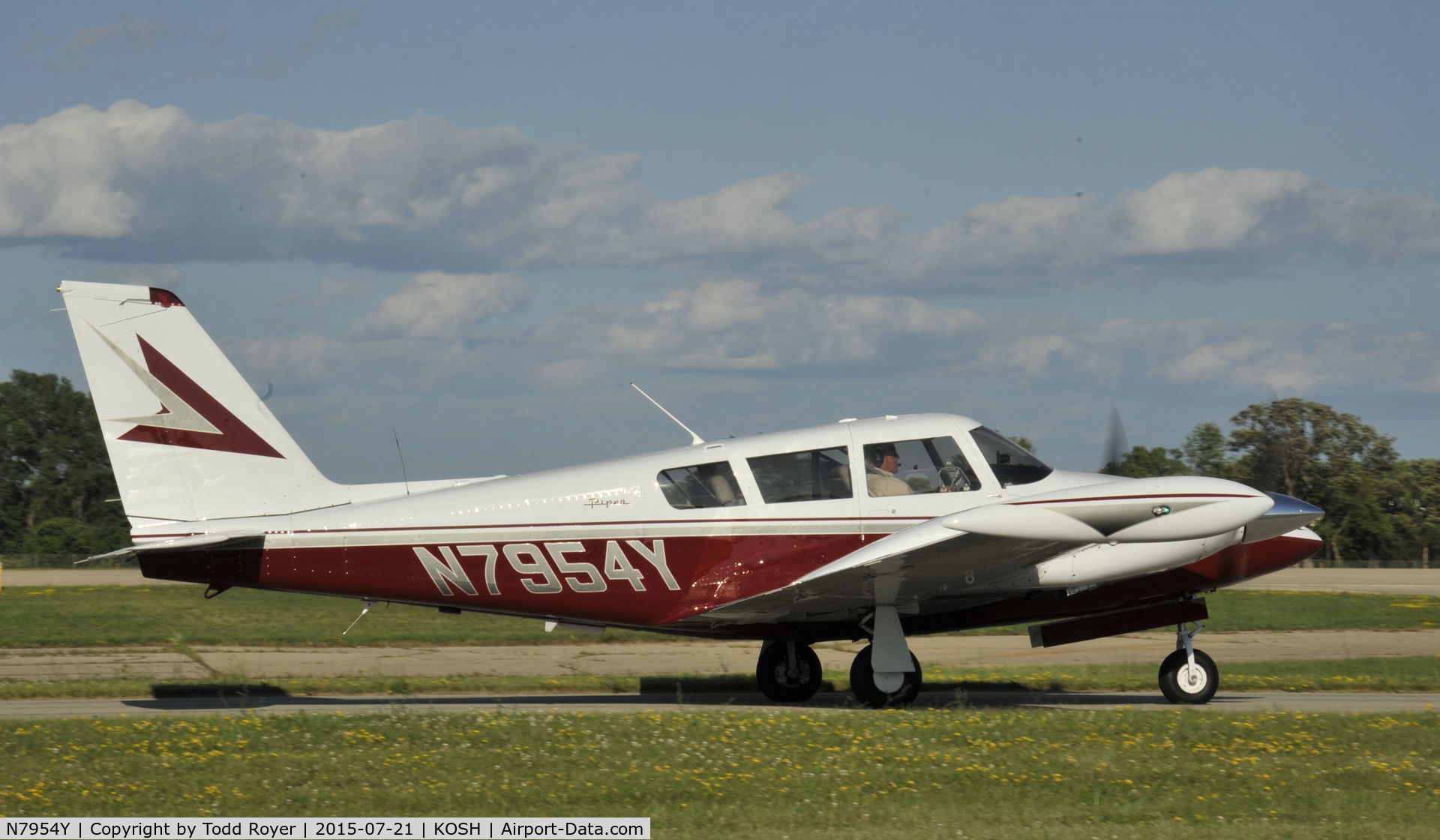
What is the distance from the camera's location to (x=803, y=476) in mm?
11164

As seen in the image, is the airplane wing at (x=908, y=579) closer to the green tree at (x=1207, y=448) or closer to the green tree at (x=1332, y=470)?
the green tree at (x=1332, y=470)

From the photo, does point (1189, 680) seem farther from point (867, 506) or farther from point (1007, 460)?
point (867, 506)

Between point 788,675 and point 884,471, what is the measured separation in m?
2.63

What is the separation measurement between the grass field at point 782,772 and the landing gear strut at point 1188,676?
5.72 ft

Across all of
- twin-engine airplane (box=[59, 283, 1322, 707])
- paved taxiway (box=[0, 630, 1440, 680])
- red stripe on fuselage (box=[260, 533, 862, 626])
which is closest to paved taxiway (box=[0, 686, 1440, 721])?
twin-engine airplane (box=[59, 283, 1322, 707])

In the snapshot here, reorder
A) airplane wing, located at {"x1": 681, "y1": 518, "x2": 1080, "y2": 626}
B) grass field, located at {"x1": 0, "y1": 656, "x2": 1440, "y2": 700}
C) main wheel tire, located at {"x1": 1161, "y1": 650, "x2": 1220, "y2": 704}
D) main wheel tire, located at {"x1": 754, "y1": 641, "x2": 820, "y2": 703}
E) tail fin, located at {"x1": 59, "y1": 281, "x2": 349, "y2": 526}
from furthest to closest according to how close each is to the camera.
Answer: grass field, located at {"x1": 0, "y1": 656, "x2": 1440, "y2": 700} < main wheel tire, located at {"x1": 754, "y1": 641, "x2": 820, "y2": 703} < main wheel tire, located at {"x1": 1161, "y1": 650, "x2": 1220, "y2": 704} < tail fin, located at {"x1": 59, "y1": 281, "x2": 349, "y2": 526} < airplane wing, located at {"x1": 681, "y1": 518, "x2": 1080, "y2": 626}

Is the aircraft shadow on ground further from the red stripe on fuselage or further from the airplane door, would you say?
the airplane door

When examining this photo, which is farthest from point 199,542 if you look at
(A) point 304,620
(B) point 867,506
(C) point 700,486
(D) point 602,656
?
(A) point 304,620

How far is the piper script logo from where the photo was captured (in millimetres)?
10938

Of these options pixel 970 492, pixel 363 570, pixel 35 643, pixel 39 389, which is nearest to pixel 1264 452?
pixel 970 492

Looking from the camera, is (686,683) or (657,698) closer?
(657,698)

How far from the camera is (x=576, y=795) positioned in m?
7.30

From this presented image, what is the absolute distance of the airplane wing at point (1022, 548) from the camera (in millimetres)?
9586

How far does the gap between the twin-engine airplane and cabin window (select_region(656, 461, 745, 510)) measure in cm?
2
